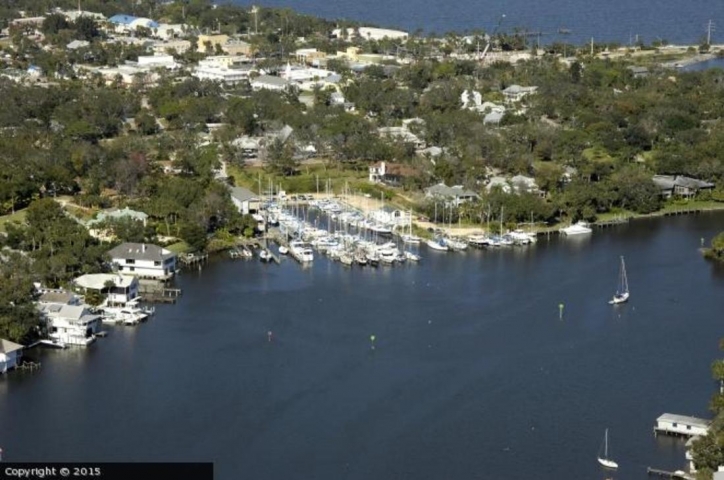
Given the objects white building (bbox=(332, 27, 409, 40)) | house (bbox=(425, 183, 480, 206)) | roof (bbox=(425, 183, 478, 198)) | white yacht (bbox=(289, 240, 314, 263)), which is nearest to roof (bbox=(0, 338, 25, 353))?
white yacht (bbox=(289, 240, 314, 263))

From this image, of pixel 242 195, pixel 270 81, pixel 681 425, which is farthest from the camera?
pixel 270 81

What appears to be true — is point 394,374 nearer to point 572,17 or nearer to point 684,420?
point 684,420

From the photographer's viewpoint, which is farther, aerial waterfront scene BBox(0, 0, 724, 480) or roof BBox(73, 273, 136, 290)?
roof BBox(73, 273, 136, 290)

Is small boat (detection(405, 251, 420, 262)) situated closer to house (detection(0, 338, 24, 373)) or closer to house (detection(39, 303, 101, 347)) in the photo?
house (detection(39, 303, 101, 347))

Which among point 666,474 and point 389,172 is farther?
point 389,172

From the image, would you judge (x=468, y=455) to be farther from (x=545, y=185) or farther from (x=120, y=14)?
(x=120, y=14)

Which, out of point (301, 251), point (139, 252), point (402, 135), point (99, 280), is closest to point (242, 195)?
point (301, 251)

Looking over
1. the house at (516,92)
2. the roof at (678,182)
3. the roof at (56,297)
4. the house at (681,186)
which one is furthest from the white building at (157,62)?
the roof at (56,297)
